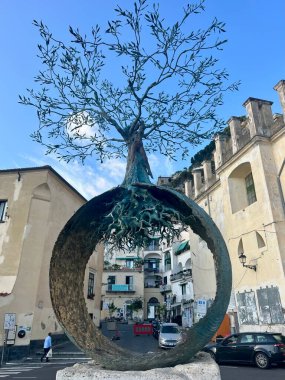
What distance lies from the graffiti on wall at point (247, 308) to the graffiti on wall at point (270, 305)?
572 mm

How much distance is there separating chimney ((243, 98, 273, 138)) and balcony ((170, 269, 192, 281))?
20554 millimetres

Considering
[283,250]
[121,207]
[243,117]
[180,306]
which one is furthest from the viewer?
[180,306]

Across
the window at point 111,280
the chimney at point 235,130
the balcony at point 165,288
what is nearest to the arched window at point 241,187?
the chimney at point 235,130

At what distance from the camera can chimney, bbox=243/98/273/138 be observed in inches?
720

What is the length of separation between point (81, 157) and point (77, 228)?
6.61 feet

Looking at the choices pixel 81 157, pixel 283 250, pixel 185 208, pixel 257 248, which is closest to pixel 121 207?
pixel 185 208

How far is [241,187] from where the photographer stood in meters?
20.8

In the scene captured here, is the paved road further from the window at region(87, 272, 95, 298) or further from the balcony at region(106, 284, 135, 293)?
the balcony at region(106, 284, 135, 293)

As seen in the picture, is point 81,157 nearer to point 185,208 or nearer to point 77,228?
point 77,228

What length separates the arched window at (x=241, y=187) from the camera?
20.1m

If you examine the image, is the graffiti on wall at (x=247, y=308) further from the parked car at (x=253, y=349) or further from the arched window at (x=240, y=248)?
the parked car at (x=253, y=349)

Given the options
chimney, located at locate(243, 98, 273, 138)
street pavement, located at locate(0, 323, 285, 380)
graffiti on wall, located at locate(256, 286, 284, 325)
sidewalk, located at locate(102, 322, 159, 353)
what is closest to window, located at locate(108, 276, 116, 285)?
sidewalk, located at locate(102, 322, 159, 353)

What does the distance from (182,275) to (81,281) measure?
32765mm

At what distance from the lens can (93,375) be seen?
11.3 ft
